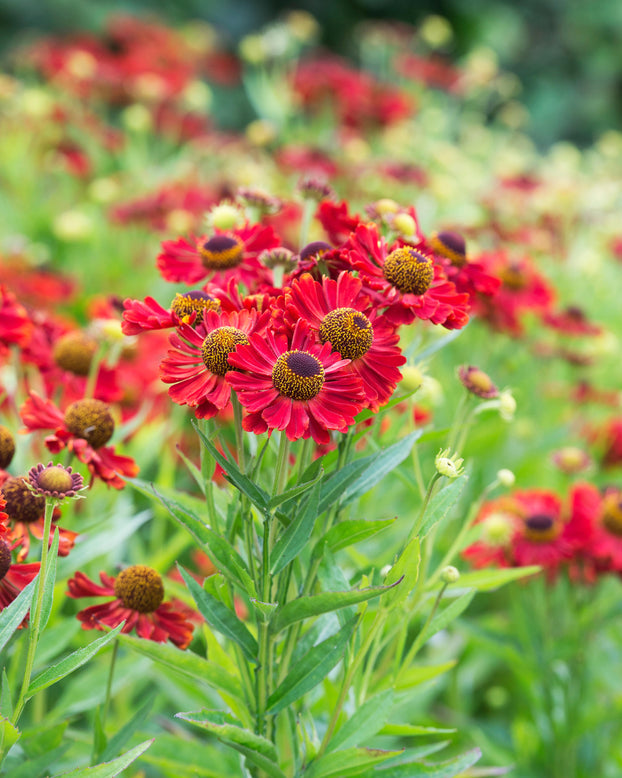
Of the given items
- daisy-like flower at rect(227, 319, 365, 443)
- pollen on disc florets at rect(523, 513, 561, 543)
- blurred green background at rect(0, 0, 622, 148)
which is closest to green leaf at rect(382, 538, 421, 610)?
daisy-like flower at rect(227, 319, 365, 443)

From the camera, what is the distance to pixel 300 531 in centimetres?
64

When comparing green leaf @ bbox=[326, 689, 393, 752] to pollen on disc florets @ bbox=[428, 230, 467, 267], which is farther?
pollen on disc florets @ bbox=[428, 230, 467, 267]

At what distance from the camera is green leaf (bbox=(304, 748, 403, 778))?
667mm

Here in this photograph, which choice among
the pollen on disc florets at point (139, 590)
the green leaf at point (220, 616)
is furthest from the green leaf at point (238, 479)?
the pollen on disc florets at point (139, 590)

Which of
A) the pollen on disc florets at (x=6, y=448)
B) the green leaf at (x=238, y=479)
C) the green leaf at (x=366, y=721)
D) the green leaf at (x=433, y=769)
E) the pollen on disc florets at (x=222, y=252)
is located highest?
the pollen on disc florets at (x=222, y=252)

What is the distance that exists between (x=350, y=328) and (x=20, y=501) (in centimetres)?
37

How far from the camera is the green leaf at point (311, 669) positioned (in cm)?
67

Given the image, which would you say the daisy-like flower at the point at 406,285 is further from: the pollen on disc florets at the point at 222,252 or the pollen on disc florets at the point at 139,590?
the pollen on disc florets at the point at 139,590

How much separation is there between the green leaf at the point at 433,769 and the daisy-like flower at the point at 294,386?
33 cm

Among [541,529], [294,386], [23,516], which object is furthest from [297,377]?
[541,529]

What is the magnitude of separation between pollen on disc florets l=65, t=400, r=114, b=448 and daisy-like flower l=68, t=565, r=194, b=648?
0.48ft

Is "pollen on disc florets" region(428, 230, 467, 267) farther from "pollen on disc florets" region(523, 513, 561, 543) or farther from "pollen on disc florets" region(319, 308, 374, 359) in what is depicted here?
"pollen on disc florets" region(523, 513, 561, 543)

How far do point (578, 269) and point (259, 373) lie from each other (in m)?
2.09

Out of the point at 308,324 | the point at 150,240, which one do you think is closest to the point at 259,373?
the point at 308,324
